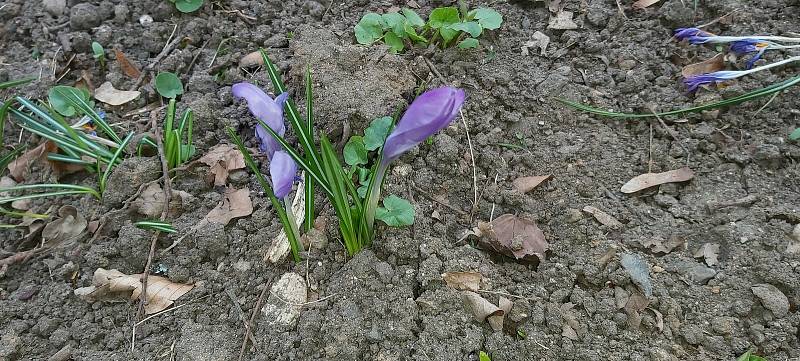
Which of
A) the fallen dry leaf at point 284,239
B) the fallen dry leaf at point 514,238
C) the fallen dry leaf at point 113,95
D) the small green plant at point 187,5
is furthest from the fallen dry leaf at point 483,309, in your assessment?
the small green plant at point 187,5

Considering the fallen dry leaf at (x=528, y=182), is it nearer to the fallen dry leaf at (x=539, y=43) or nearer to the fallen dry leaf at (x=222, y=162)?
the fallen dry leaf at (x=539, y=43)

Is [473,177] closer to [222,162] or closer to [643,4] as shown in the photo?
[222,162]

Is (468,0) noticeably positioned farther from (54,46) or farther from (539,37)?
(54,46)

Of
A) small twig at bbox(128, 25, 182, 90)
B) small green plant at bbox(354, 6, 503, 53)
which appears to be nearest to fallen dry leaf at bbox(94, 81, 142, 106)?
small twig at bbox(128, 25, 182, 90)

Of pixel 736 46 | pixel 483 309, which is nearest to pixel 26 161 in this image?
pixel 483 309

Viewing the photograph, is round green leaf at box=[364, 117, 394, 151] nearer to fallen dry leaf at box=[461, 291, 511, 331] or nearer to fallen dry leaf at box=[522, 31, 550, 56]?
fallen dry leaf at box=[461, 291, 511, 331]

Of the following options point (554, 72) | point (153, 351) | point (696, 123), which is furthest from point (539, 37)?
point (153, 351)
